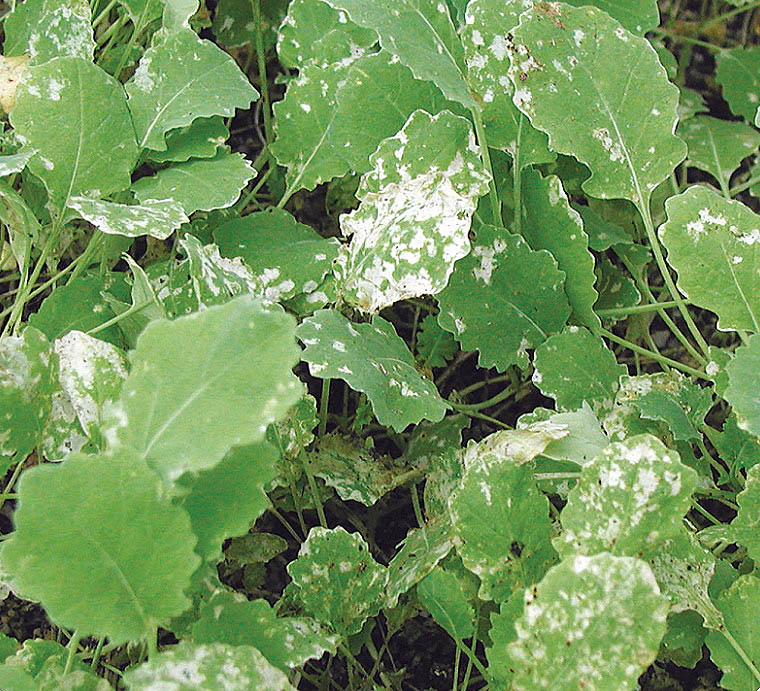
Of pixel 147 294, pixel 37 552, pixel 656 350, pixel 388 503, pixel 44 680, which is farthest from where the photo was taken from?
pixel 656 350

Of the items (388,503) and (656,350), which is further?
(656,350)

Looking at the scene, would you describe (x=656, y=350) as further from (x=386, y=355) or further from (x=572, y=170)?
(x=386, y=355)

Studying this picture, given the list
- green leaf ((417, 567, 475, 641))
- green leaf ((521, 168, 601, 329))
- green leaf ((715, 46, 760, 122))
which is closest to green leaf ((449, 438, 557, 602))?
green leaf ((417, 567, 475, 641))

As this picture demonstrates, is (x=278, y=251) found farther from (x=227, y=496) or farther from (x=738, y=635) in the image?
(x=738, y=635)

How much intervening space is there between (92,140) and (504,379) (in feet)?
1.73

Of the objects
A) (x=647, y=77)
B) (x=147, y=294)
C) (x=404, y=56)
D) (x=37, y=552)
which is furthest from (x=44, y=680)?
(x=647, y=77)

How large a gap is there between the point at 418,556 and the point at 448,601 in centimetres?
7

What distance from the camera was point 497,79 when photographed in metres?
0.92

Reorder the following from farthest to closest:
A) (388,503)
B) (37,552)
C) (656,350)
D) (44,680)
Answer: (656,350)
(388,503)
(44,680)
(37,552)

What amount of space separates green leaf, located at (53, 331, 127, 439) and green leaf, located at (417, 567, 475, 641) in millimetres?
290

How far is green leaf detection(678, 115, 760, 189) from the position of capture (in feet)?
3.95

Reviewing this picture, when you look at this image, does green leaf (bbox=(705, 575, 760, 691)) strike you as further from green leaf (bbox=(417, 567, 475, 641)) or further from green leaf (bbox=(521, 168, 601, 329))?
green leaf (bbox=(521, 168, 601, 329))

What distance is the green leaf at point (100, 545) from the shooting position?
559 millimetres

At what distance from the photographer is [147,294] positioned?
83 cm
